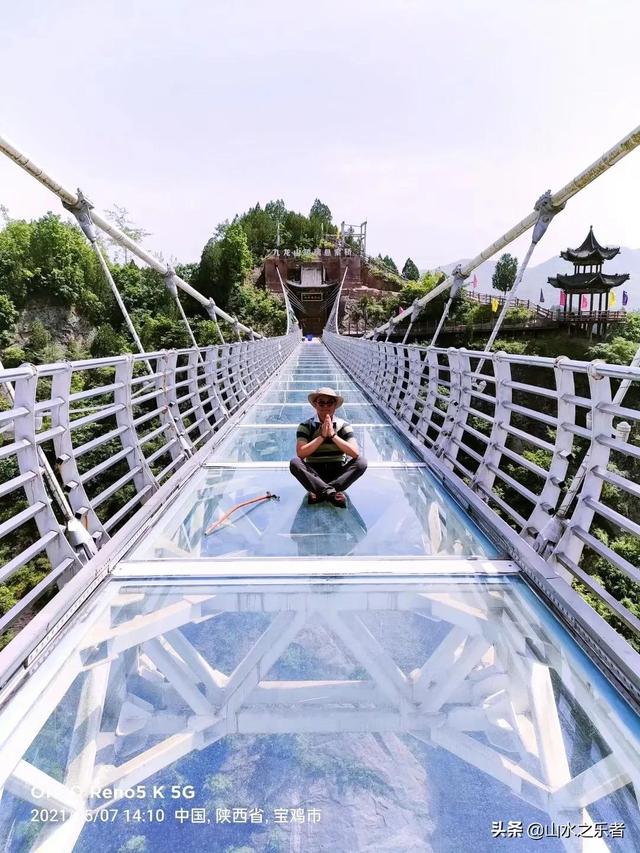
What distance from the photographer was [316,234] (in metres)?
85.7

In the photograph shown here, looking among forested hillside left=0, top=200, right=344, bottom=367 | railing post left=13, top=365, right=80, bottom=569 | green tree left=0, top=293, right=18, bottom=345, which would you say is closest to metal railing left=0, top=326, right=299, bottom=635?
railing post left=13, top=365, right=80, bottom=569

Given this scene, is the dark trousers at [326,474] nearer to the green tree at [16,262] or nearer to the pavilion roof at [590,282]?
the pavilion roof at [590,282]

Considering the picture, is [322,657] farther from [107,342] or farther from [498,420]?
[107,342]

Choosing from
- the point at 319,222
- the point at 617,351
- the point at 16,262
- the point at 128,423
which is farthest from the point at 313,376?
the point at 319,222

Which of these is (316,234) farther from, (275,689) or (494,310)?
(275,689)

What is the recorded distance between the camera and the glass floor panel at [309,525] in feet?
9.12

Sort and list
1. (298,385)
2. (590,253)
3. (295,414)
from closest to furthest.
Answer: (295,414) → (298,385) → (590,253)

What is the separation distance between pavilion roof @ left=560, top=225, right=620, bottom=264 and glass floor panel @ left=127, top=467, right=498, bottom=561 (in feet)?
131

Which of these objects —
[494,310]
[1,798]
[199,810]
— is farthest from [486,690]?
[494,310]

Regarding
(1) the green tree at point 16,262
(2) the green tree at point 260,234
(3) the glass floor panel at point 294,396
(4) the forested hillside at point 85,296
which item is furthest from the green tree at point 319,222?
(3) the glass floor panel at point 294,396

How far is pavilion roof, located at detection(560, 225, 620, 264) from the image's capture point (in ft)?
125

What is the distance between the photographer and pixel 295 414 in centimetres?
730

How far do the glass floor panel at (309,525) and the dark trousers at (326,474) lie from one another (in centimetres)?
11

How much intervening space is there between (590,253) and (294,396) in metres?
35.7
